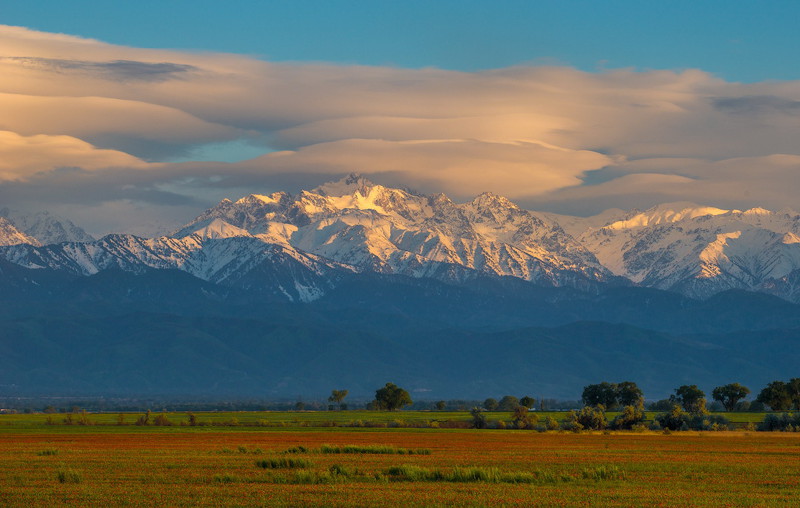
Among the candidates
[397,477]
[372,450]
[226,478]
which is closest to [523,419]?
[372,450]

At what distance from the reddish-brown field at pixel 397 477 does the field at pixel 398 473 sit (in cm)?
9

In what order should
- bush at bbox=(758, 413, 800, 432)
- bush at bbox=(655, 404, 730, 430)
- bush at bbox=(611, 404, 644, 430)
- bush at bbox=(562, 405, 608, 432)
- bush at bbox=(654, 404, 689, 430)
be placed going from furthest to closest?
bush at bbox=(611, 404, 644, 430), bush at bbox=(562, 405, 608, 432), bush at bbox=(654, 404, 689, 430), bush at bbox=(758, 413, 800, 432), bush at bbox=(655, 404, 730, 430)

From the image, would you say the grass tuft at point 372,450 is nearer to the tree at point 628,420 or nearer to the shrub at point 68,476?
the shrub at point 68,476

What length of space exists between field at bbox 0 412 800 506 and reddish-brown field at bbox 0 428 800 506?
9cm

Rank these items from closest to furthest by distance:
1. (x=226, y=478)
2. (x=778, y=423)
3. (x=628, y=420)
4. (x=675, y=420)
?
(x=226, y=478), (x=778, y=423), (x=675, y=420), (x=628, y=420)

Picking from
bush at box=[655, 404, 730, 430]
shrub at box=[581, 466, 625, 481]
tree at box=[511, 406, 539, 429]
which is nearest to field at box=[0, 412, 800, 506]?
shrub at box=[581, 466, 625, 481]

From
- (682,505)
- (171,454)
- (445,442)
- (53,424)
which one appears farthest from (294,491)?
(53,424)

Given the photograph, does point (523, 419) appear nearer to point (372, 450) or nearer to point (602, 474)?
point (372, 450)

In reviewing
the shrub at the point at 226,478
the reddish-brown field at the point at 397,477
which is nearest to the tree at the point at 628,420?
the reddish-brown field at the point at 397,477

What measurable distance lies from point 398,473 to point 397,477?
1.63 meters

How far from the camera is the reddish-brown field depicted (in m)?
65.6

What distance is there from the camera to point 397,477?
254 feet

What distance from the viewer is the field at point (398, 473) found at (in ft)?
216

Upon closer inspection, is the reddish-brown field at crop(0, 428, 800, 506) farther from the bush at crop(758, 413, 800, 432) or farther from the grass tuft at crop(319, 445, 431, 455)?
the bush at crop(758, 413, 800, 432)
